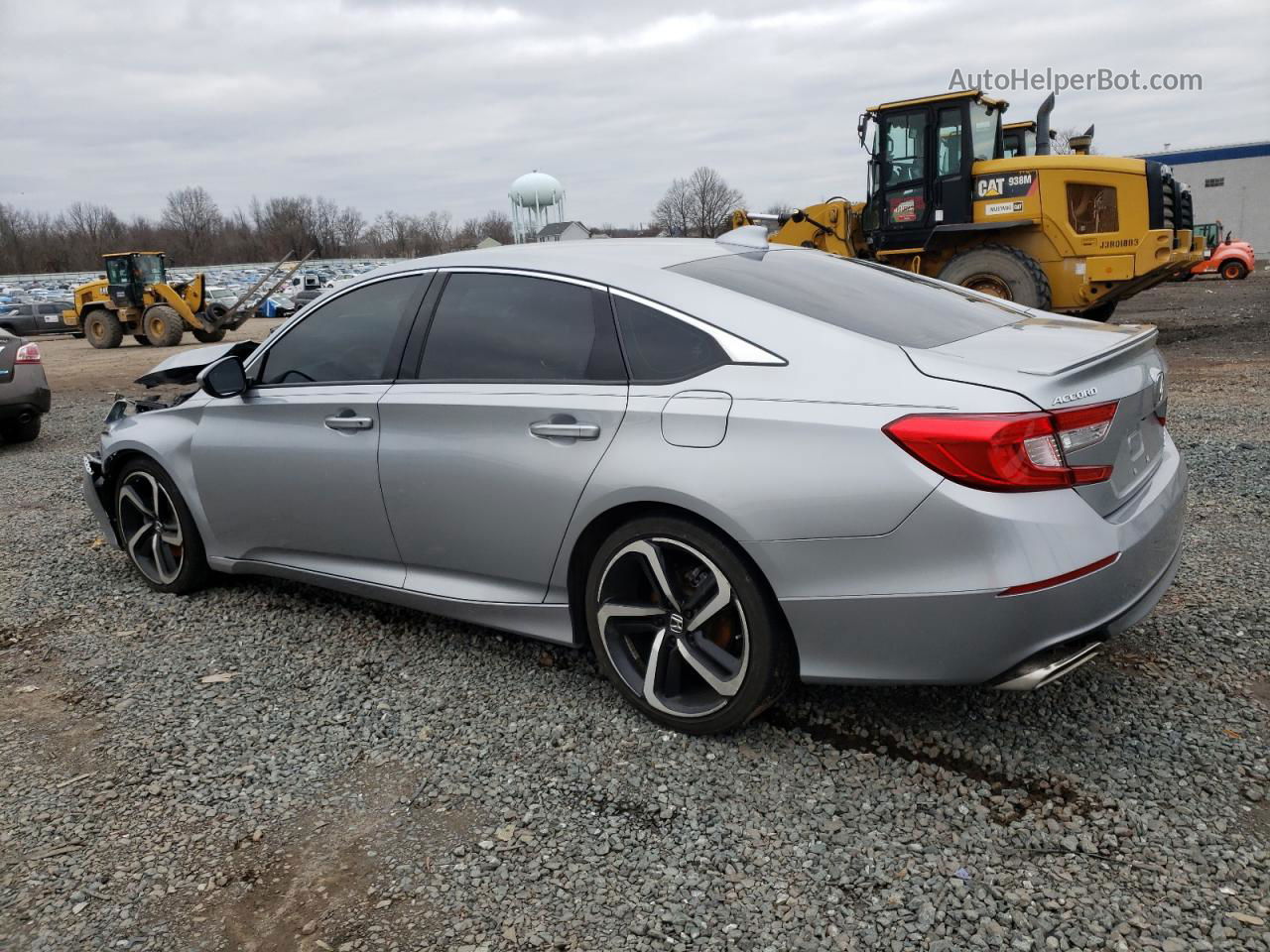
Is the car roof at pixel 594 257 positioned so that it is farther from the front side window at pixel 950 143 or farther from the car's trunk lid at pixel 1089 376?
the front side window at pixel 950 143

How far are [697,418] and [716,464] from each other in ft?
0.53

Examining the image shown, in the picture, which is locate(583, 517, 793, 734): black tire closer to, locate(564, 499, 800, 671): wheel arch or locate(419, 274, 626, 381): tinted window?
locate(564, 499, 800, 671): wheel arch

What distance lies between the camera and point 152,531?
474cm

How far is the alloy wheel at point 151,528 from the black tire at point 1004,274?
10078 millimetres

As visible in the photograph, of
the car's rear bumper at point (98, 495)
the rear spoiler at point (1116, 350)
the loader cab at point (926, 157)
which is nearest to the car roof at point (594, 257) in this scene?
the rear spoiler at point (1116, 350)

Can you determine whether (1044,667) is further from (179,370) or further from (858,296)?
(179,370)

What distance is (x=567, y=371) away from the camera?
10.6 ft

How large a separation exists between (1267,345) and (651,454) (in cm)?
1340

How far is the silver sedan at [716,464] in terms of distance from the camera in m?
2.50

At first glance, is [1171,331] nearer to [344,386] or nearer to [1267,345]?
[1267,345]

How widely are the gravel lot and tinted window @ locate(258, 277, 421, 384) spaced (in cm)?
112

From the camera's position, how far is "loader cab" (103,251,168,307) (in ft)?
87.4

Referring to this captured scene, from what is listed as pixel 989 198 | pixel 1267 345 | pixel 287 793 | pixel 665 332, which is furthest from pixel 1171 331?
pixel 287 793

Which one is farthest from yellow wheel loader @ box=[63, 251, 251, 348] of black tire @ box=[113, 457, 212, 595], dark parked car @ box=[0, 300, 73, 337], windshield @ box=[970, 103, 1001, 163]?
black tire @ box=[113, 457, 212, 595]
